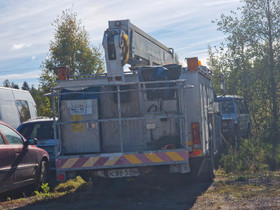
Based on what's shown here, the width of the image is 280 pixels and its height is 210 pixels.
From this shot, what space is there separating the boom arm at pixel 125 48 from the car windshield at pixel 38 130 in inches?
129

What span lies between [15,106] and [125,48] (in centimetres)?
837

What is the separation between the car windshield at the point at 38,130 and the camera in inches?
477

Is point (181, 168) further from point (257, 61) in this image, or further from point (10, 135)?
point (257, 61)

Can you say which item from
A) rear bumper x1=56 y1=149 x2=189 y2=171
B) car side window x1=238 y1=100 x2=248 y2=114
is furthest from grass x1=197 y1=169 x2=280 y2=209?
car side window x1=238 y1=100 x2=248 y2=114

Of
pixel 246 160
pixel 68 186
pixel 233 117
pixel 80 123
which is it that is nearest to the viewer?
pixel 80 123

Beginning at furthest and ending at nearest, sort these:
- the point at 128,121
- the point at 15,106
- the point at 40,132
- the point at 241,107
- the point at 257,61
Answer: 1. the point at 257,61
2. the point at 241,107
3. the point at 15,106
4. the point at 40,132
5. the point at 128,121

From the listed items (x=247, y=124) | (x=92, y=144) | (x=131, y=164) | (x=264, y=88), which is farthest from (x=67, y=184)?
(x=264, y=88)

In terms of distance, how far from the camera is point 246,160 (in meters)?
12.8

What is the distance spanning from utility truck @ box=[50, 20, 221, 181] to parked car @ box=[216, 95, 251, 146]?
291 inches

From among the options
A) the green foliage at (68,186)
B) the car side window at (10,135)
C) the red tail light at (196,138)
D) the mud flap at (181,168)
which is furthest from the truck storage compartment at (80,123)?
the red tail light at (196,138)

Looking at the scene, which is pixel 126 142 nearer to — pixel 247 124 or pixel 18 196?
pixel 18 196

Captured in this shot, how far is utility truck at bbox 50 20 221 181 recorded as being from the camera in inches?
322

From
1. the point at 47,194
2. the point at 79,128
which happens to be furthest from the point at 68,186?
the point at 79,128

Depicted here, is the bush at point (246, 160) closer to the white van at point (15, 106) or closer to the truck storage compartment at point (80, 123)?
the truck storage compartment at point (80, 123)
